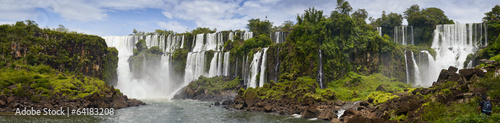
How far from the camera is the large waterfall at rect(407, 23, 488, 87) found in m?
51.0

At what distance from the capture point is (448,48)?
2251 inches

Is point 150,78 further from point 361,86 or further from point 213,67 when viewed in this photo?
point 361,86

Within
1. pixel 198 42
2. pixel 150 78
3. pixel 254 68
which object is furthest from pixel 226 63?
pixel 198 42

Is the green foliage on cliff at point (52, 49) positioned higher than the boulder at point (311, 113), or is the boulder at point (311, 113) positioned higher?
the green foliage on cliff at point (52, 49)

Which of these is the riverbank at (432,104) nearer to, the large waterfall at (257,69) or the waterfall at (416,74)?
the large waterfall at (257,69)

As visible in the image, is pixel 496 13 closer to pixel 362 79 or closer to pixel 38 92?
pixel 362 79

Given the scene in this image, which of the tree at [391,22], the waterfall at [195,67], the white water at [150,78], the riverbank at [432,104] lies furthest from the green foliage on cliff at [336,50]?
the white water at [150,78]

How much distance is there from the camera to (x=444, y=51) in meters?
56.6

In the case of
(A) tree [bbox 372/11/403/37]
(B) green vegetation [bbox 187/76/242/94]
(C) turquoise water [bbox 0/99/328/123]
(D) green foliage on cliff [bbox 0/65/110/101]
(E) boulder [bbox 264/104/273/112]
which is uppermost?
(A) tree [bbox 372/11/403/37]

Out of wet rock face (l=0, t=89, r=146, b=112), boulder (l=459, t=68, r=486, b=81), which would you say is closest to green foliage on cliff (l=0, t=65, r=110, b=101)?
wet rock face (l=0, t=89, r=146, b=112)

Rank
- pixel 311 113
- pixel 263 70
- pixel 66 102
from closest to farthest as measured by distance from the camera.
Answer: pixel 311 113 < pixel 66 102 < pixel 263 70

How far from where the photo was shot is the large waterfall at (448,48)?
2007 inches

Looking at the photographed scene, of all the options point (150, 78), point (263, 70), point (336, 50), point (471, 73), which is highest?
point (336, 50)

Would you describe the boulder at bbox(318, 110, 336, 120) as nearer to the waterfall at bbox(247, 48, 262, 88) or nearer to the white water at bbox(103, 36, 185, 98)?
the waterfall at bbox(247, 48, 262, 88)
